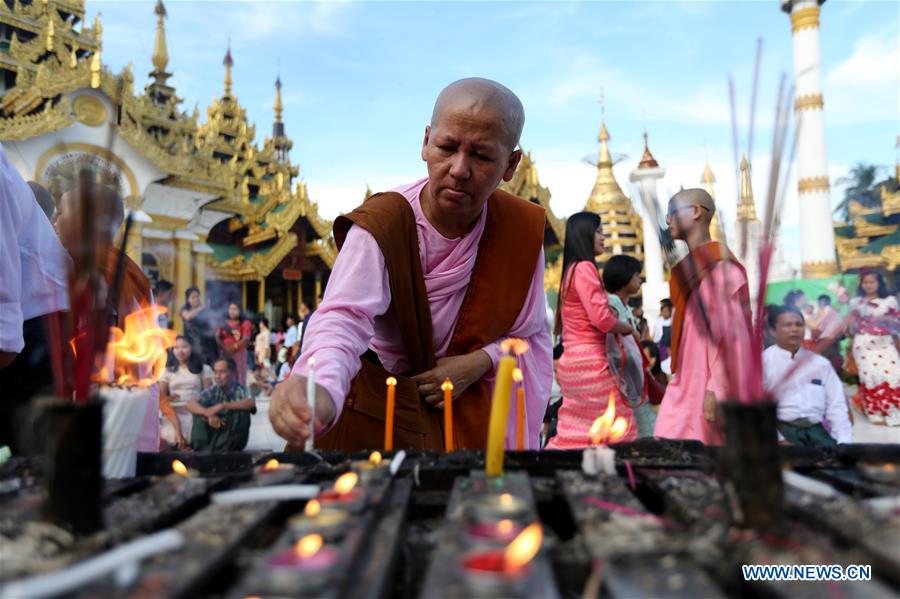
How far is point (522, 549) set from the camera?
1.80 ft

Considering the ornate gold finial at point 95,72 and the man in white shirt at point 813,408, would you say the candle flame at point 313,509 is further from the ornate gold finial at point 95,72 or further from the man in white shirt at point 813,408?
the ornate gold finial at point 95,72

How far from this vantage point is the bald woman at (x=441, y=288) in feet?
5.16

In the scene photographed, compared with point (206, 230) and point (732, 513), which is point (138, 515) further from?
point (206, 230)

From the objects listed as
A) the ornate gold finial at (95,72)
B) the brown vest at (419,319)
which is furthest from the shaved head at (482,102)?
the ornate gold finial at (95,72)

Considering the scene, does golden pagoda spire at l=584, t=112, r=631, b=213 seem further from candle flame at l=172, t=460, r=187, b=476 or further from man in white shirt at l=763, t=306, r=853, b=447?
candle flame at l=172, t=460, r=187, b=476

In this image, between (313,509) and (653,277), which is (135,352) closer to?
(313,509)

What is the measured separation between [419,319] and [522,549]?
1.15 m

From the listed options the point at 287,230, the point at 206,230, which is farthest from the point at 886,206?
the point at 206,230

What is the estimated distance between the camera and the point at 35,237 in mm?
1829

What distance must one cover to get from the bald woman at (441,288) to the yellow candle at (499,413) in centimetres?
53

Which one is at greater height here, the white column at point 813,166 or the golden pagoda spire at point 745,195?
the white column at point 813,166

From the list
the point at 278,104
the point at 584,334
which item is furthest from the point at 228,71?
the point at 584,334

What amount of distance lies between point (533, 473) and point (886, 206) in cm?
1959

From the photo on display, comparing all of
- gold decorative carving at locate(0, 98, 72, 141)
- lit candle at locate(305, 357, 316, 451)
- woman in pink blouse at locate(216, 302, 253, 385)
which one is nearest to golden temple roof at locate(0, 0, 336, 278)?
gold decorative carving at locate(0, 98, 72, 141)
